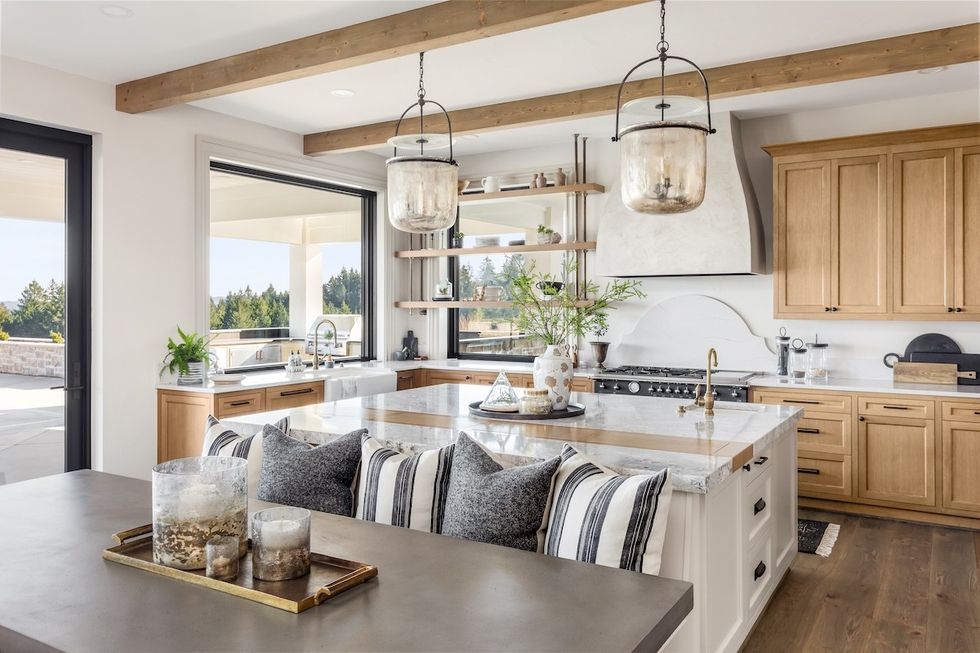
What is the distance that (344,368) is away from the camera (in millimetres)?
5938

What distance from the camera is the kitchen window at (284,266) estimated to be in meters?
5.42

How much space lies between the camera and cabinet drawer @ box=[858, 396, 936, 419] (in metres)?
4.36

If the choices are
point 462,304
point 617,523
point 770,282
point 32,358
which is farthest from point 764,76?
point 32,358

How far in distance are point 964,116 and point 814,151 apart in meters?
0.96

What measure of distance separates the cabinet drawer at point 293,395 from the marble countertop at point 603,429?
1.43 metres

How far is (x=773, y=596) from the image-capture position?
333 centimetres

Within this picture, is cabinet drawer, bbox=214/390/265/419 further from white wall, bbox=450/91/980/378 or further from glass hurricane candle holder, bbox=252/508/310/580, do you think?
glass hurricane candle holder, bbox=252/508/310/580

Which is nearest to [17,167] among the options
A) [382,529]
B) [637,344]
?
[382,529]

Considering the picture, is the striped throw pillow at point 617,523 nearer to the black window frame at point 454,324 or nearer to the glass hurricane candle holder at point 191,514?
the glass hurricane candle holder at point 191,514

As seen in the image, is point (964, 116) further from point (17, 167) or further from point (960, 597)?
point (17, 167)

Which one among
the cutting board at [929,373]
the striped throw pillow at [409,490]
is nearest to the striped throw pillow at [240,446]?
the striped throw pillow at [409,490]

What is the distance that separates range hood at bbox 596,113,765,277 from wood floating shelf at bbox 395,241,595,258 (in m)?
0.51

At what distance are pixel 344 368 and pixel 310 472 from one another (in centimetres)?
362

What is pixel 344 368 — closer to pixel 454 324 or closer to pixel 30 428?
pixel 454 324
